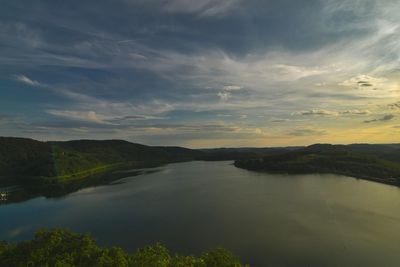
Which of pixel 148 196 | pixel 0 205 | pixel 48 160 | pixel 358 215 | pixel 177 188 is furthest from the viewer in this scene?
pixel 48 160

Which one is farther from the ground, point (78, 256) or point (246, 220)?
point (78, 256)

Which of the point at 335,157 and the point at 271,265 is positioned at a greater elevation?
the point at 335,157

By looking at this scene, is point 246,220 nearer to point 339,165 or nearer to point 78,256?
point 78,256

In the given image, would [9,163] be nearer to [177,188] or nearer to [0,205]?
[0,205]

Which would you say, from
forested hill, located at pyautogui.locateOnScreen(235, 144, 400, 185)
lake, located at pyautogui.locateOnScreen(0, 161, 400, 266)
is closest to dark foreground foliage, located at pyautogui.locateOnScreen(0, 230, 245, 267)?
lake, located at pyautogui.locateOnScreen(0, 161, 400, 266)

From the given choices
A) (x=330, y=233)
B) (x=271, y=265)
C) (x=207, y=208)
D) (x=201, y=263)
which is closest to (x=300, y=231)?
(x=330, y=233)

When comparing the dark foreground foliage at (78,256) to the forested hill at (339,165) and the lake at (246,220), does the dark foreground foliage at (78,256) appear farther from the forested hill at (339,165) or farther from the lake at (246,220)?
the forested hill at (339,165)

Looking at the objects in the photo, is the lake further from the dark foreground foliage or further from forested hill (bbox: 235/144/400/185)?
forested hill (bbox: 235/144/400/185)

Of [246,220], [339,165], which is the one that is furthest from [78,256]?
[339,165]
